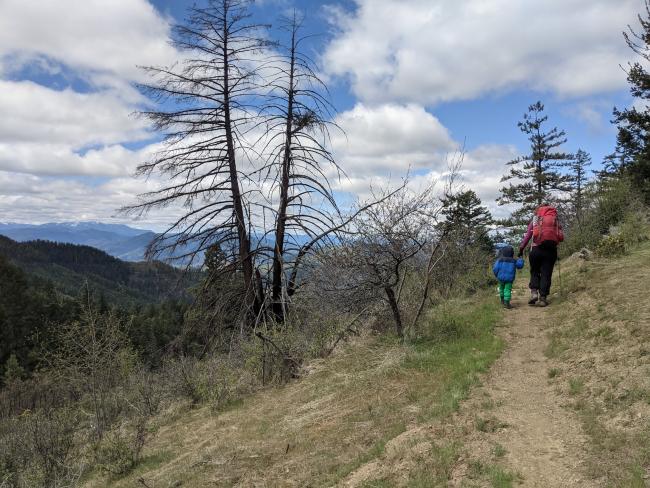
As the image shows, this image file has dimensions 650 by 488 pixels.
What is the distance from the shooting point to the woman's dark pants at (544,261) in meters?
9.02

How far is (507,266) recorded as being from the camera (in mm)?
9422

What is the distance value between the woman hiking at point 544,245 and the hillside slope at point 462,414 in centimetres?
42

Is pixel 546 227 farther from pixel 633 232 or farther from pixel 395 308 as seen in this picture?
pixel 633 232

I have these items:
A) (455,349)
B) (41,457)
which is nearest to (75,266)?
(41,457)

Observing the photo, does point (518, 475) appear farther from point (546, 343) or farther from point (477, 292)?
point (477, 292)

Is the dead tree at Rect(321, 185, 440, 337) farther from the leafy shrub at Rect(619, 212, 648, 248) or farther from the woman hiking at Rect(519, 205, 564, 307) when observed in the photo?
the leafy shrub at Rect(619, 212, 648, 248)

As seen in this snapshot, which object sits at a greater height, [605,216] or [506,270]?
[605,216]

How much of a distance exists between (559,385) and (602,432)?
4.41ft

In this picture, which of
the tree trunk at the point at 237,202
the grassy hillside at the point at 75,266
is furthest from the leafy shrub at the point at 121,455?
the grassy hillside at the point at 75,266

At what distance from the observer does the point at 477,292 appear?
12.7 m

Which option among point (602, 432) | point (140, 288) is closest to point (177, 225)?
point (602, 432)

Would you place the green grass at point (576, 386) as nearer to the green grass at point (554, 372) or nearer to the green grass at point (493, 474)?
the green grass at point (554, 372)

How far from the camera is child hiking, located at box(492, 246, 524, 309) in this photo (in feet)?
30.9

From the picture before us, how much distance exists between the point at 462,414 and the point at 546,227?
5.50 m
